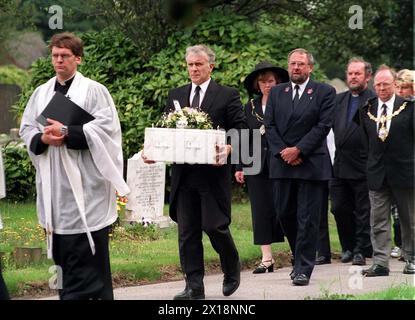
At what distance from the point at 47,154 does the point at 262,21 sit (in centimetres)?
1253

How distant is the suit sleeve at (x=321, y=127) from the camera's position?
11.1m

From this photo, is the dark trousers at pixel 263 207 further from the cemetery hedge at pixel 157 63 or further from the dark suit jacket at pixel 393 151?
the cemetery hedge at pixel 157 63

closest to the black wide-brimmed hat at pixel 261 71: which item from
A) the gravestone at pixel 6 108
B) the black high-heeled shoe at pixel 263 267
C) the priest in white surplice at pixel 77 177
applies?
the black high-heeled shoe at pixel 263 267

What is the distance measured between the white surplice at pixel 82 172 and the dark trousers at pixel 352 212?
5.62m

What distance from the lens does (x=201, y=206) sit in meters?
10.0

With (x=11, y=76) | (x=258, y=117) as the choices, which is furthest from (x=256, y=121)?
(x=11, y=76)

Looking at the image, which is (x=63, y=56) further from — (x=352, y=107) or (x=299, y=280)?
(x=352, y=107)

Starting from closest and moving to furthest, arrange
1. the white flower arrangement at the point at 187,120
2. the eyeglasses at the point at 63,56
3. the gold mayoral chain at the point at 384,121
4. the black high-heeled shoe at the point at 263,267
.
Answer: the eyeglasses at the point at 63,56 < the white flower arrangement at the point at 187,120 < the gold mayoral chain at the point at 384,121 < the black high-heeled shoe at the point at 263,267

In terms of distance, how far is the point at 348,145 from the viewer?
540 inches

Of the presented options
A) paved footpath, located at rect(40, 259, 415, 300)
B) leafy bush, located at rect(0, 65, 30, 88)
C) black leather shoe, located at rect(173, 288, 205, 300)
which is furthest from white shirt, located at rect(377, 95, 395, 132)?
leafy bush, located at rect(0, 65, 30, 88)

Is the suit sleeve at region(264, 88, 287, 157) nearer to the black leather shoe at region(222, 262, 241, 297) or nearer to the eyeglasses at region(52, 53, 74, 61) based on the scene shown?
the black leather shoe at region(222, 262, 241, 297)

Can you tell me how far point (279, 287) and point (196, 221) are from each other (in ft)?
4.36

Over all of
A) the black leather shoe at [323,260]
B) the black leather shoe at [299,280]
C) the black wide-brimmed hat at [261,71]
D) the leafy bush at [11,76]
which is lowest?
the black leather shoe at [323,260]

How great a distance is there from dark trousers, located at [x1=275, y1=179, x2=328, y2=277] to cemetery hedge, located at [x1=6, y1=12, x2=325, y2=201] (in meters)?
5.61
